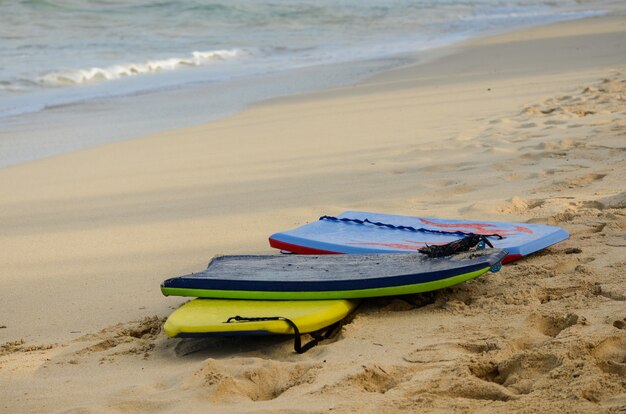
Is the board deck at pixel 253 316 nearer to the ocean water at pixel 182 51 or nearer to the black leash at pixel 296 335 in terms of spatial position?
the black leash at pixel 296 335

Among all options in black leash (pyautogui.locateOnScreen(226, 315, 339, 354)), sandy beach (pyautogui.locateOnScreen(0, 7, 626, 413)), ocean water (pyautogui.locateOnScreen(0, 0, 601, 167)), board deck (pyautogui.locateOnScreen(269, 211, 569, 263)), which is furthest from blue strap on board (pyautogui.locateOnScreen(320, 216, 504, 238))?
ocean water (pyautogui.locateOnScreen(0, 0, 601, 167))

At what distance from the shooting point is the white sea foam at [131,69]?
11258mm

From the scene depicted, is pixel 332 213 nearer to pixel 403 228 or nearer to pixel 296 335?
pixel 403 228

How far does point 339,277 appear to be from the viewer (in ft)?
9.76

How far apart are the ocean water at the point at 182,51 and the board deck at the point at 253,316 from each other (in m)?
3.94

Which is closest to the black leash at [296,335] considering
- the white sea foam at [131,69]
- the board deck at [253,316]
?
the board deck at [253,316]

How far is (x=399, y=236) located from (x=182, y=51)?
1131cm

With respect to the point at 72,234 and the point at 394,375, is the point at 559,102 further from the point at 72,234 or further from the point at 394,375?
the point at 394,375

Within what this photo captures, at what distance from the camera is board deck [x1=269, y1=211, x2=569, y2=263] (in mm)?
3402

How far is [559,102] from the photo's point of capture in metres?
7.19

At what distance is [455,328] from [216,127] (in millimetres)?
4887

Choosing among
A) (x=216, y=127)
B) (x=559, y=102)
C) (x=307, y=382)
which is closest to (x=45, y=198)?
A: (x=216, y=127)

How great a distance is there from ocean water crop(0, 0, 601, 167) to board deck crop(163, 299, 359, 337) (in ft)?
12.9

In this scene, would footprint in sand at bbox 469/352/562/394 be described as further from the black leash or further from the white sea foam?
the white sea foam
